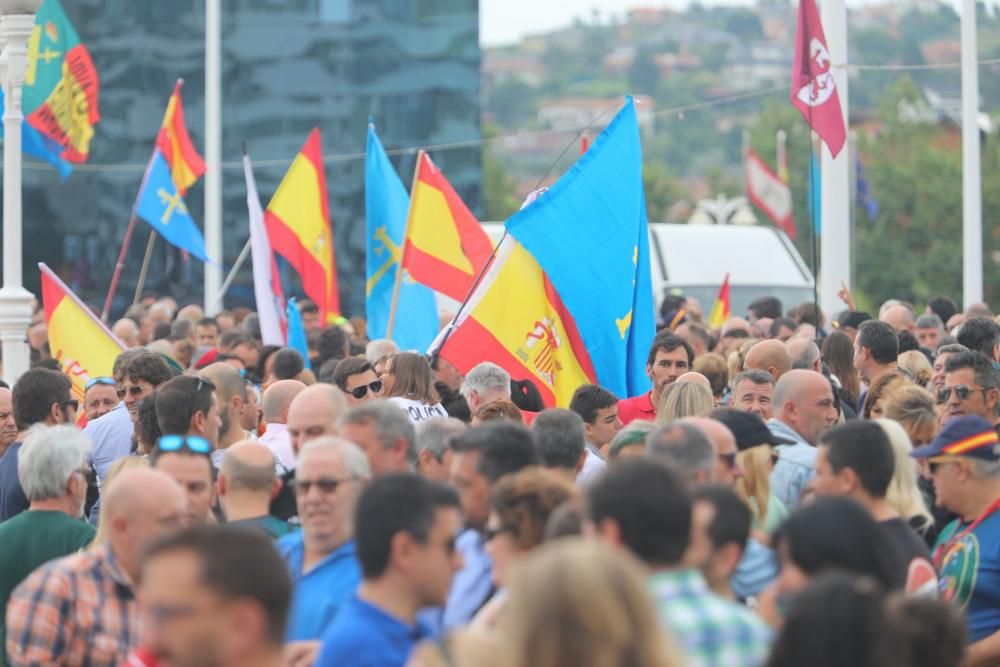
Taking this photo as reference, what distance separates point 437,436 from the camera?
7230 mm

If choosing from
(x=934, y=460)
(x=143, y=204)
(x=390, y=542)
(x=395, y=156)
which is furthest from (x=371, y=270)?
(x=395, y=156)

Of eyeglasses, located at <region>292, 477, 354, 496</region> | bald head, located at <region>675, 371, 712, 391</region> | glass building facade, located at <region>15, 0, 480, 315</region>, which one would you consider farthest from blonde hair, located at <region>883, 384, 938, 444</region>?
glass building facade, located at <region>15, 0, 480, 315</region>

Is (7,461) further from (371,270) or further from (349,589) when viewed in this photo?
(371,270)

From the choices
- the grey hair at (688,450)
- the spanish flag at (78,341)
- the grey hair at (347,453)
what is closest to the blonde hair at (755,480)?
the grey hair at (688,450)

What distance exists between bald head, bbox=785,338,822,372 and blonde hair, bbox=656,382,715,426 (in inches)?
82.7

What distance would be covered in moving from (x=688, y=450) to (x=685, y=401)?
2.92m

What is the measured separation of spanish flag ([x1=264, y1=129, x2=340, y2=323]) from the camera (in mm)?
17094

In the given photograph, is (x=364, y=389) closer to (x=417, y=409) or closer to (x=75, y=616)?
(x=417, y=409)

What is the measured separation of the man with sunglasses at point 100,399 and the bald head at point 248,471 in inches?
146

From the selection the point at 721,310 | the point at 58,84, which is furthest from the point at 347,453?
the point at 721,310

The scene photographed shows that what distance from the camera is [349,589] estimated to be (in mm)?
5777

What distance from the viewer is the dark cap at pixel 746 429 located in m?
7.05

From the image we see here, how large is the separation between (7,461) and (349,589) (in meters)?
3.20

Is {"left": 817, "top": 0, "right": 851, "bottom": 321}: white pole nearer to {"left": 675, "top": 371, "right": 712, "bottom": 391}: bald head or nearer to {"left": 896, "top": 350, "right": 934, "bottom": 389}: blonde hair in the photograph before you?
{"left": 896, "top": 350, "right": 934, "bottom": 389}: blonde hair
